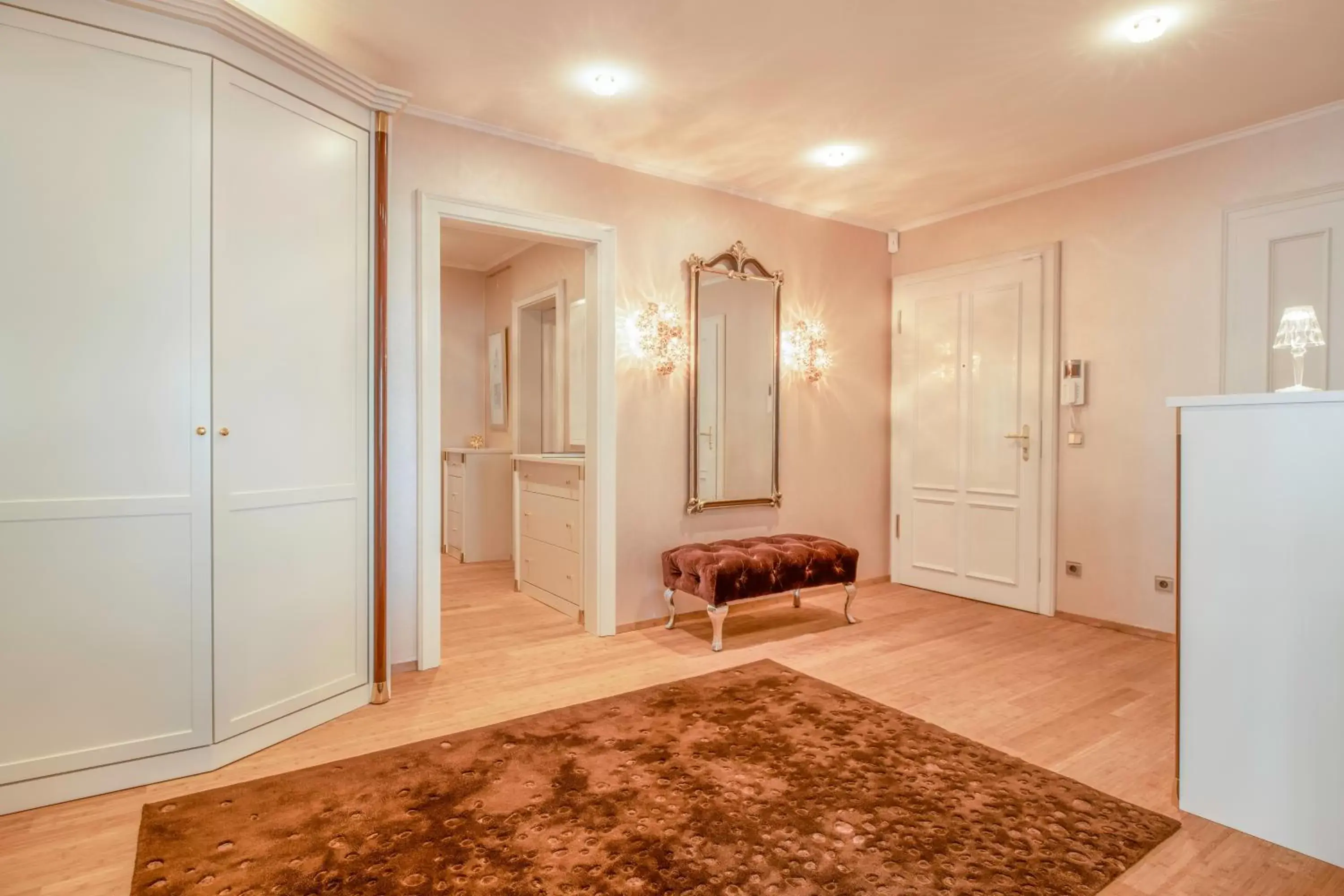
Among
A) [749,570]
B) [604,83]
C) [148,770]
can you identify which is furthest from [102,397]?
[749,570]

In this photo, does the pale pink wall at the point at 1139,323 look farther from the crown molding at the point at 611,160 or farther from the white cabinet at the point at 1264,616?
the white cabinet at the point at 1264,616

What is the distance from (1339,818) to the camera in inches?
72.0

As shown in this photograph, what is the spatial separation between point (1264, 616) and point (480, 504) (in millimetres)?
5313

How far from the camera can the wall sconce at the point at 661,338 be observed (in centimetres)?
409

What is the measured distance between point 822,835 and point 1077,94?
333 centimetres

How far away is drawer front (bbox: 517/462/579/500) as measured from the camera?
166 inches

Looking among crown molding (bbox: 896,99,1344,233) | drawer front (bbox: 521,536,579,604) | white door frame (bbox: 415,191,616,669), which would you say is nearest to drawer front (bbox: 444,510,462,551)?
drawer front (bbox: 521,536,579,604)

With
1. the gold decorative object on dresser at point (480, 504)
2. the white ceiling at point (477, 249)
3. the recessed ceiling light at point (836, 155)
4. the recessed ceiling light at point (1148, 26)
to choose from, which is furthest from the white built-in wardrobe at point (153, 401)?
the gold decorative object on dresser at point (480, 504)

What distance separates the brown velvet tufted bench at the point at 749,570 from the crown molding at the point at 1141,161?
8.36 feet

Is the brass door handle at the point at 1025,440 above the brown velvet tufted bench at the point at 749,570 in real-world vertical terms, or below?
above

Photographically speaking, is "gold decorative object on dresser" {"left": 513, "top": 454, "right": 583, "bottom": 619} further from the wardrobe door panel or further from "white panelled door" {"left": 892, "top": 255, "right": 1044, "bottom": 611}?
"white panelled door" {"left": 892, "top": 255, "right": 1044, "bottom": 611}

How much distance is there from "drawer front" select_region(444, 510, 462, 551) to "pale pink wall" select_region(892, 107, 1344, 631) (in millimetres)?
4674

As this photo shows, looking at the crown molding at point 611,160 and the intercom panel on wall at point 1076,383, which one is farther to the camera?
the intercom panel on wall at point 1076,383

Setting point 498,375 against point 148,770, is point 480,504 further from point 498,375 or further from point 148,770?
point 148,770
